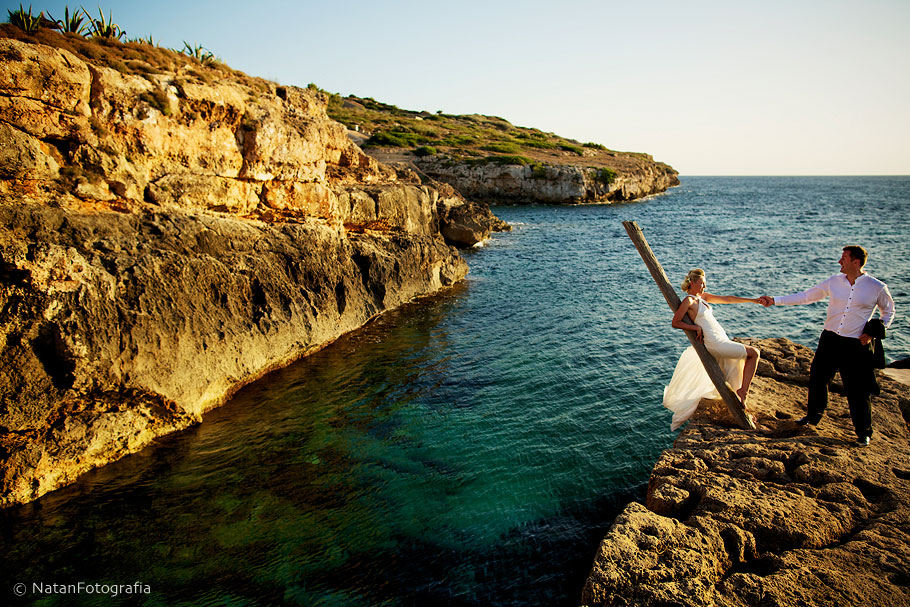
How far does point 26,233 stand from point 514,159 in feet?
215

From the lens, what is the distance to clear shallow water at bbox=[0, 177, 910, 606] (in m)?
7.30

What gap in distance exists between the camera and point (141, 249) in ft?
38.6

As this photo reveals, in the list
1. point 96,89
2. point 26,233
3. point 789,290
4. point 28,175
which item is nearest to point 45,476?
point 26,233

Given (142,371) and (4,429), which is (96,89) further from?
(4,429)

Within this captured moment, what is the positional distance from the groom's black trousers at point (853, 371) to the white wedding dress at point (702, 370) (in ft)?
3.76

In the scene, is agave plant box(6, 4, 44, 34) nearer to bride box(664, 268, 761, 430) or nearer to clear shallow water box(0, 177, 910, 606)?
clear shallow water box(0, 177, 910, 606)

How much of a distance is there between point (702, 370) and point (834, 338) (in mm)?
2064

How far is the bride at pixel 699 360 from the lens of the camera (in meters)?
8.45

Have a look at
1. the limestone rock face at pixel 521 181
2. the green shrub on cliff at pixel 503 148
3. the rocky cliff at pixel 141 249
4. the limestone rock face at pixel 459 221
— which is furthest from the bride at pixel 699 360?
Answer: the green shrub on cliff at pixel 503 148

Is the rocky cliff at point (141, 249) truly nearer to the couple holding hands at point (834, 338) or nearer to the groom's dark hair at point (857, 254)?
the couple holding hands at point (834, 338)

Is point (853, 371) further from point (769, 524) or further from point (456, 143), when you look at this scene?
point (456, 143)

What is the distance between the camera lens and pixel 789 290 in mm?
23312

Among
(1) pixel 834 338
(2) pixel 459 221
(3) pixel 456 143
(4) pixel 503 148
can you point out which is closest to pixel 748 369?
(1) pixel 834 338

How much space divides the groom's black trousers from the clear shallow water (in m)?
3.49
